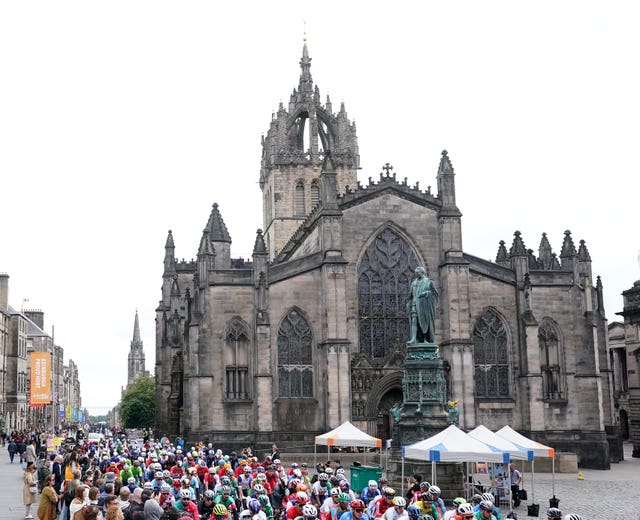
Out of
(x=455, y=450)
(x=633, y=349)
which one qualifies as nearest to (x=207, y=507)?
(x=455, y=450)

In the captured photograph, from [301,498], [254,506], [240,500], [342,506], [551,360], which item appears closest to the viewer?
[301,498]

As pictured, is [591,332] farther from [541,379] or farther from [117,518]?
[117,518]

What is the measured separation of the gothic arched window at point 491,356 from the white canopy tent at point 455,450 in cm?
2210

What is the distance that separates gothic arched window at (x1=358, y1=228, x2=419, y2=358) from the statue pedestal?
15.9 meters

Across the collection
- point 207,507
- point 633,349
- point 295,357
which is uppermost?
point 633,349

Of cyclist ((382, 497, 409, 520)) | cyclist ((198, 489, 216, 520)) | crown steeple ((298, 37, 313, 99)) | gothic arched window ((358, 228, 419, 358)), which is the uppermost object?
crown steeple ((298, 37, 313, 99))

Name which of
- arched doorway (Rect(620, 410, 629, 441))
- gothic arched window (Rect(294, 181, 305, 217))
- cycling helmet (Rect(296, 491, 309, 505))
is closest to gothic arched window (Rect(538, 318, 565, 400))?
gothic arched window (Rect(294, 181, 305, 217))

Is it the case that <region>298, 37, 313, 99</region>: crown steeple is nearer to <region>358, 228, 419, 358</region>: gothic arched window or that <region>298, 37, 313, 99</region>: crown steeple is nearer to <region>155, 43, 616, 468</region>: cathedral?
<region>155, 43, 616, 468</region>: cathedral

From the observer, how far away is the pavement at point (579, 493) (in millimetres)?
24388

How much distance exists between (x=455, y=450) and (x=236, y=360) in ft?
73.5

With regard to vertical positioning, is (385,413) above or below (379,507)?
above

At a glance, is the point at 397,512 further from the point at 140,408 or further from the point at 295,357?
the point at 140,408

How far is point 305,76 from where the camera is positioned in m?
72.4

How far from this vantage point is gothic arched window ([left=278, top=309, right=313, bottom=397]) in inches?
1666
